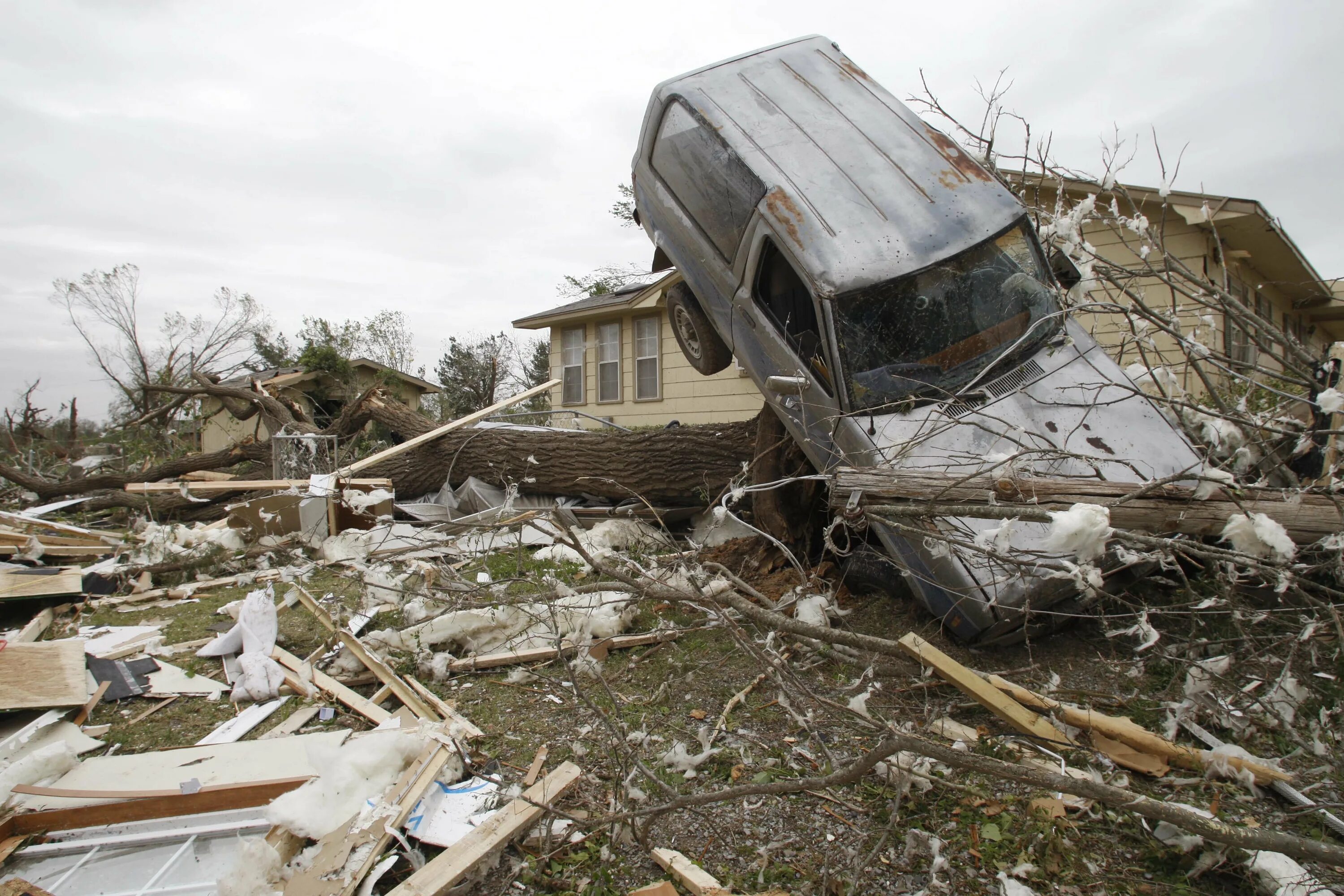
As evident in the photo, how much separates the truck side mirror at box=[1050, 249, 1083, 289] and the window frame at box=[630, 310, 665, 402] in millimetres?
9155

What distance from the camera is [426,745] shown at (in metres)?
2.85

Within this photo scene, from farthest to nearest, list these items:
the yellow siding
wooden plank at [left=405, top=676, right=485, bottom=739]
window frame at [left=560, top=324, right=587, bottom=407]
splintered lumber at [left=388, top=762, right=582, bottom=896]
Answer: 1. window frame at [left=560, top=324, right=587, bottom=407]
2. the yellow siding
3. wooden plank at [left=405, top=676, right=485, bottom=739]
4. splintered lumber at [left=388, top=762, right=582, bottom=896]

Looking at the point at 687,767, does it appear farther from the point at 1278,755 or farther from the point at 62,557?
the point at 62,557

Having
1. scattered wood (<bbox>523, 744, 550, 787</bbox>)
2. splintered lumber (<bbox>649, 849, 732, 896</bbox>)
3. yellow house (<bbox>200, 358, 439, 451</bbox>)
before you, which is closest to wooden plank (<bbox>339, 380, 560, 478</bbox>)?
scattered wood (<bbox>523, 744, 550, 787</bbox>)

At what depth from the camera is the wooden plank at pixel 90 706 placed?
3494 millimetres

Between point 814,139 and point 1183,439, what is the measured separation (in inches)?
111

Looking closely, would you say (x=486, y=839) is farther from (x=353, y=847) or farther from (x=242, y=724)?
(x=242, y=724)

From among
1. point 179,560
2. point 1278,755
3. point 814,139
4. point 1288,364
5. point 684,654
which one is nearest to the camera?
point 1278,755

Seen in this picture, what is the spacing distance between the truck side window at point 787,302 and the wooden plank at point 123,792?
3.30m

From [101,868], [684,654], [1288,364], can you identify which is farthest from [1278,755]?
[101,868]

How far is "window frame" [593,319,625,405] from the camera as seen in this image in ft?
46.0

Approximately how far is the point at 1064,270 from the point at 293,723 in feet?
17.0

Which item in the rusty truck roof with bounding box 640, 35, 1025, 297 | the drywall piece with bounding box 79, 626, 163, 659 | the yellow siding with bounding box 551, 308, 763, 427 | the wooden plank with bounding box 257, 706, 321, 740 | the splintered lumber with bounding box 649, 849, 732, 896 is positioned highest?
the rusty truck roof with bounding box 640, 35, 1025, 297

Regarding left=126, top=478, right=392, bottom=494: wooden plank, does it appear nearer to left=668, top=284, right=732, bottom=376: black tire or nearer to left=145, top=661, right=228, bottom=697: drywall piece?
left=145, top=661, right=228, bottom=697: drywall piece
